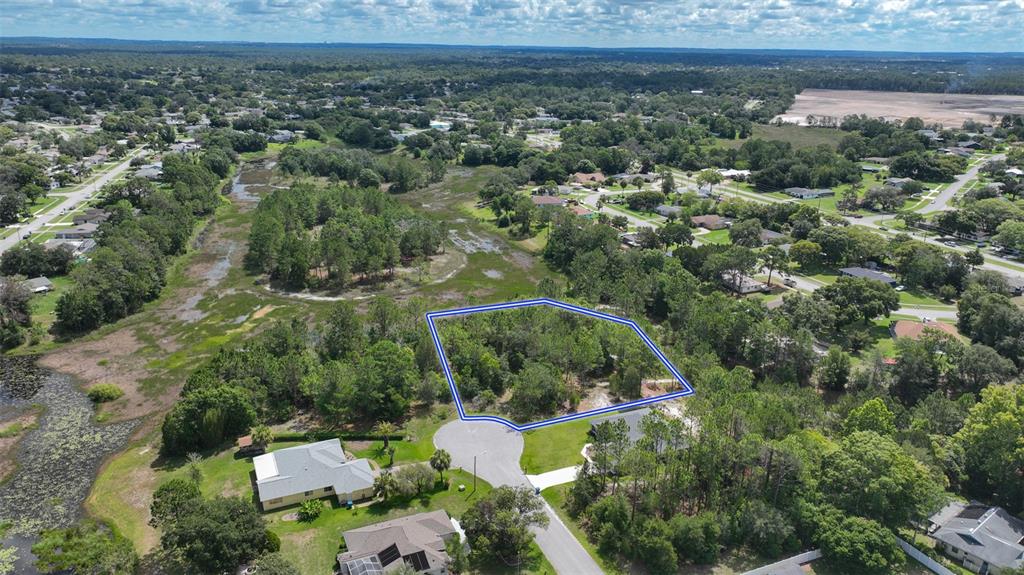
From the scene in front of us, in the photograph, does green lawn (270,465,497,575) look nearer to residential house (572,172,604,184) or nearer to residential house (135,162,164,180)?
residential house (572,172,604,184)

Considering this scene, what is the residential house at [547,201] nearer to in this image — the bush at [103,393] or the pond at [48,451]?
the bush at [103,393]

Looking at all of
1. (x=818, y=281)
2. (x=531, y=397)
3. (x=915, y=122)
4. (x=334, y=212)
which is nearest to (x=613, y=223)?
(x=818, y=281)

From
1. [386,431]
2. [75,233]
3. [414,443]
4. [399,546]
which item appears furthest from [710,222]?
[75,233]

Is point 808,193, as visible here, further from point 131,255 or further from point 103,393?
point 103,393

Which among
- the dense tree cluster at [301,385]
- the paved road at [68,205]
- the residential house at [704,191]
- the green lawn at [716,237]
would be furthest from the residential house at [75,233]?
the residential house at [704,191]

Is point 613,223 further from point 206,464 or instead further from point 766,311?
point 206,464

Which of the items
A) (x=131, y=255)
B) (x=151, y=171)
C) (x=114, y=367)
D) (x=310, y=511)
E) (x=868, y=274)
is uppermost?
(x=151, y=171)
